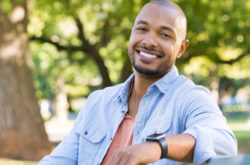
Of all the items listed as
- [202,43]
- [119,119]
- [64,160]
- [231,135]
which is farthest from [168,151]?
[202,43]

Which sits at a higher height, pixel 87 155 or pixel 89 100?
pixel 89 100

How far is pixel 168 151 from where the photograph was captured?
5.65 ft

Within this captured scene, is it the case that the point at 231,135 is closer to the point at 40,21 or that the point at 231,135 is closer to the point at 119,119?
the point at 119,119

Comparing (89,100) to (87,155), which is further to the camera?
(89,100)

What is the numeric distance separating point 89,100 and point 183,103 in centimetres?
70

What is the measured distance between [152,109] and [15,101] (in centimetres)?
908

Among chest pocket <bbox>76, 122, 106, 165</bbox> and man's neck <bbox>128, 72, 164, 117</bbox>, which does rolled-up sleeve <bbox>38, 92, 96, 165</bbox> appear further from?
man's neck <bbox>128, 72, 164, 117</bbox>

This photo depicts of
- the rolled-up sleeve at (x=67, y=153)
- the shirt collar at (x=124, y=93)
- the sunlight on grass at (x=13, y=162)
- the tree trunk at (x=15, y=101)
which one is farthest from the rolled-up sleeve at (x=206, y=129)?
the tree trunk at (x=15, y=101)

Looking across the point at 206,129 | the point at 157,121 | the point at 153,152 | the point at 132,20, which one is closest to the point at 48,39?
the point at 132,20

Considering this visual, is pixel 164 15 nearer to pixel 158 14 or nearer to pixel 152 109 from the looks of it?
pixel 158 14

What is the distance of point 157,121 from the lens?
7.27ft

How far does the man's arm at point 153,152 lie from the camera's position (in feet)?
5.28

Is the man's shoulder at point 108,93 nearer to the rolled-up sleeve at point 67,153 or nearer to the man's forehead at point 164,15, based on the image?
the rolled-up sleeve at point 67,153

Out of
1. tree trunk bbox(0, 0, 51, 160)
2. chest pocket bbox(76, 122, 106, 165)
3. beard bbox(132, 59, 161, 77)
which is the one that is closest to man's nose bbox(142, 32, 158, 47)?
beard bbox(132, 59, 161, 77)
